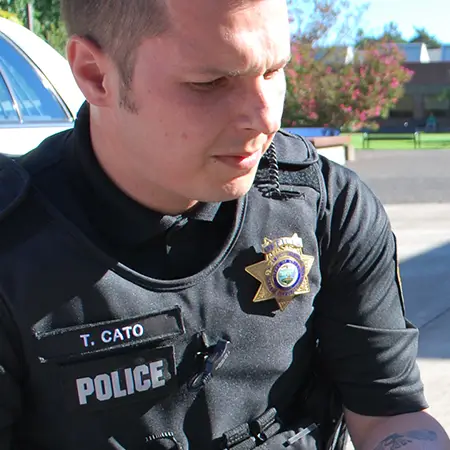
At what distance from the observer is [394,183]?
512 inches

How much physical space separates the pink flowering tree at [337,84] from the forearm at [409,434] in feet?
61.2

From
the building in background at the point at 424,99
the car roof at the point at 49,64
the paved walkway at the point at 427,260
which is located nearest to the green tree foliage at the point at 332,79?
the paved walkway at the point at 427,260

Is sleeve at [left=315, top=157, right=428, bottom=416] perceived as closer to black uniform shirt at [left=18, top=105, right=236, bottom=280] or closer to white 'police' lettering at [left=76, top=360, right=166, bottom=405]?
black uniform shirt at [left=18, top=105, right=236, bottom=280]

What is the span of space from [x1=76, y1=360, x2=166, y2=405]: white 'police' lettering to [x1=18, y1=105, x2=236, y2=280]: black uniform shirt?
0.56 ft

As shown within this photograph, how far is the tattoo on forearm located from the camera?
1539 millimetres

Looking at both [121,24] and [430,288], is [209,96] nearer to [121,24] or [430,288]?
[121,24]

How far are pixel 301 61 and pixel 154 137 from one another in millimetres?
19052

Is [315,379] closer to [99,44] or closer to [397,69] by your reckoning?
[99,44]

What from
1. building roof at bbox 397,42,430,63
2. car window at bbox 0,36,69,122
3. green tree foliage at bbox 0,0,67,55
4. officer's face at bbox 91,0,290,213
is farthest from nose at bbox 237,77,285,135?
building roof at bbox 397,42,430,63

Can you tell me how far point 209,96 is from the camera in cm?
125

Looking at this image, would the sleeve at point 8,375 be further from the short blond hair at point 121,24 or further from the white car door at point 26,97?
the white car door at point 26,97

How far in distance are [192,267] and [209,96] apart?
360mm

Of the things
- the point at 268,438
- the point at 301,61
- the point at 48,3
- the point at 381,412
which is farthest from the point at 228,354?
the point at 301,61

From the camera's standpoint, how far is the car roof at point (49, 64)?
123 inches
